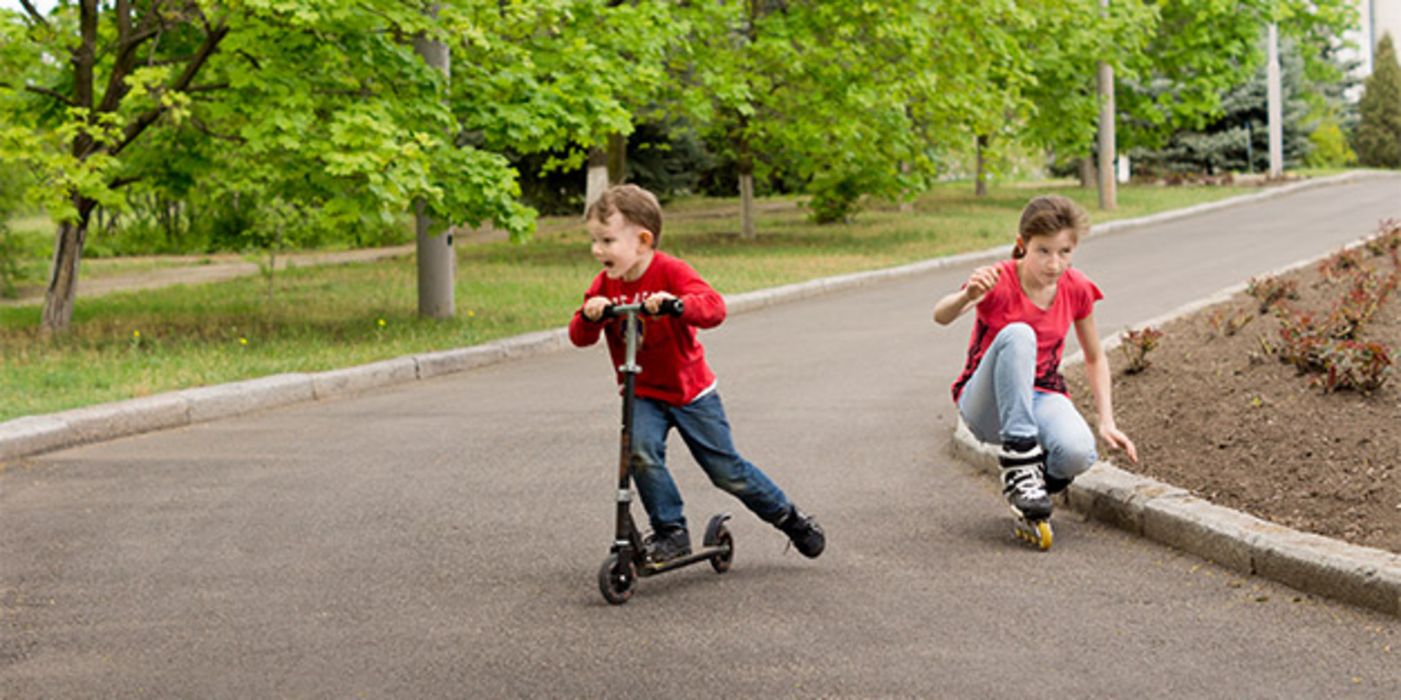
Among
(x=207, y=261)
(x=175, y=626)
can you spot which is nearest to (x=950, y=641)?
(x=175, y=626)

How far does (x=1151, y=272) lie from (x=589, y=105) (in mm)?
7855

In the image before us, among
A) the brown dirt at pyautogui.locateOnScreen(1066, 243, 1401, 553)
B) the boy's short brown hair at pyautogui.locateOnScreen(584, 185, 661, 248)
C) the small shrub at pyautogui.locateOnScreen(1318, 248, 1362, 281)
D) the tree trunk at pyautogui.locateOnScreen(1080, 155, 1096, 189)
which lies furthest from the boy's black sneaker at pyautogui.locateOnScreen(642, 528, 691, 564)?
the tree trunk at pyautogui.locateOnScreen(1080, 155, 1096, 189)

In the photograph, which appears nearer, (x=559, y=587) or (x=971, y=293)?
(x=559, y=587)

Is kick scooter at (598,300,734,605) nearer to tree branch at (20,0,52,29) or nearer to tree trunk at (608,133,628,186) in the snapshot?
tree branch at (20,0,52,29)

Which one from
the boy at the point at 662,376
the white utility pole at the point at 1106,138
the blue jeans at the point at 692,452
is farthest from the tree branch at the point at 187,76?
the white utility pole at the point at 1106,138

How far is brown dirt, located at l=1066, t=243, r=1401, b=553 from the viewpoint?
611 centimetres

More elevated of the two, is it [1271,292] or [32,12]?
[32,12]

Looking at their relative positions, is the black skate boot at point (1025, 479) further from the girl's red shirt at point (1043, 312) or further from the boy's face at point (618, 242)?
the boy's face at point (618, 242)

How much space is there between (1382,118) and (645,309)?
59.0 metres

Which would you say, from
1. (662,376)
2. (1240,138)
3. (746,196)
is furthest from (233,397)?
(1240,138)

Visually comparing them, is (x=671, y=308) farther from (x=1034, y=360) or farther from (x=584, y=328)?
(x=1034, y=360)

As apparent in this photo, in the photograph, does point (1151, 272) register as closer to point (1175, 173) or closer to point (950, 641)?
point (950, 641)

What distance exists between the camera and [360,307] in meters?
16.9

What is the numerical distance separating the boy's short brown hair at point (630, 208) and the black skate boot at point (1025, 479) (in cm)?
167
